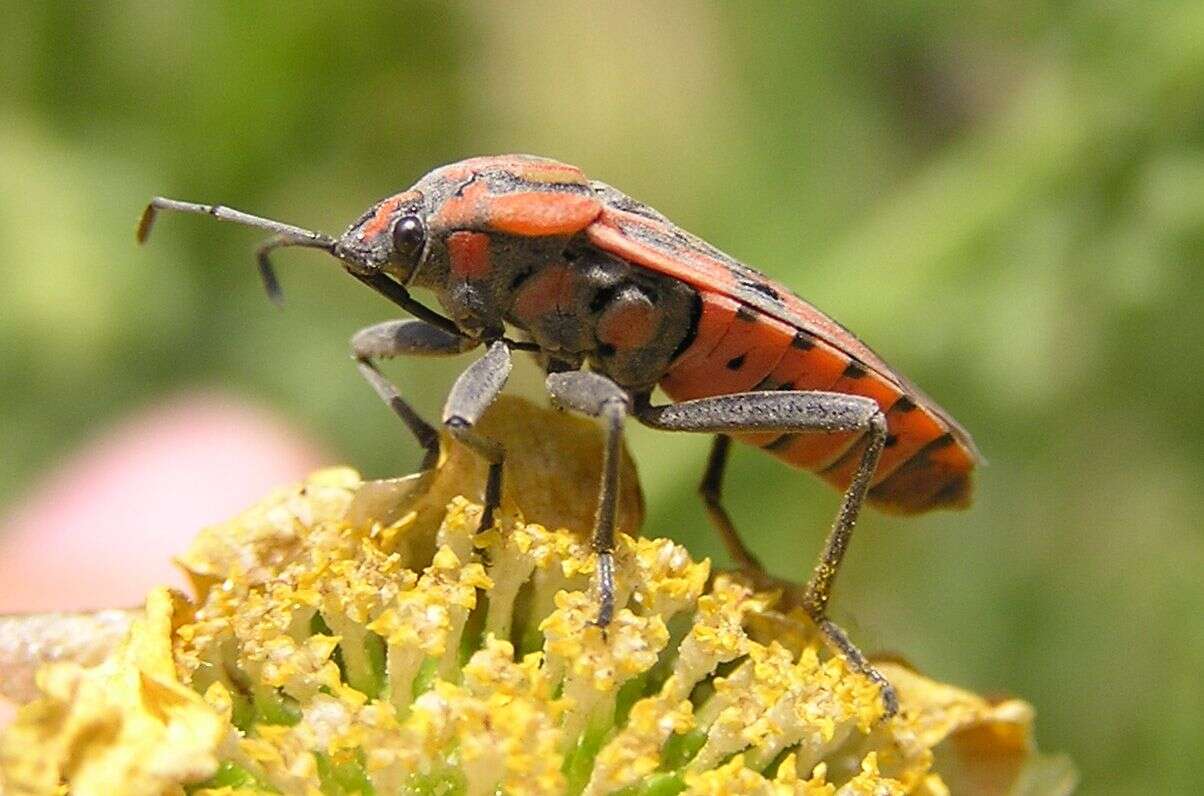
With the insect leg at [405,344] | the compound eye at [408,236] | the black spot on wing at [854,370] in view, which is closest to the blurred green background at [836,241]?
the black spot on wing at [854,370]

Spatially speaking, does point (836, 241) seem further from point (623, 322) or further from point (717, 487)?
point (623, 322)

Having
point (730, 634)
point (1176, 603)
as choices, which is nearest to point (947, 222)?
point (1176, 603)

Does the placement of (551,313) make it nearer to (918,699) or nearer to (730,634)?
(730,634)

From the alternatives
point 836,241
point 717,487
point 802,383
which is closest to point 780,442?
point 802,383

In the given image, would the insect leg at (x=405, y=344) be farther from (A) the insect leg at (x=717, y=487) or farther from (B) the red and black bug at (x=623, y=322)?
(A) the insect leg at (x=717, y=487)

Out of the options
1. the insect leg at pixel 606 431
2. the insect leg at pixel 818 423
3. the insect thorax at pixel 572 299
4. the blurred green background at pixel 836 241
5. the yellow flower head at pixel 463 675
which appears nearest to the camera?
the yellow flower head at pixel 463 675

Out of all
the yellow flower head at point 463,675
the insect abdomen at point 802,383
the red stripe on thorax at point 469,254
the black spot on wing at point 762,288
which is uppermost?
the black spot on wing at point 762,288

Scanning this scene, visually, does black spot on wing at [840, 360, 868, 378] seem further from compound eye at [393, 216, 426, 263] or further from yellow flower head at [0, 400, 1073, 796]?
compound eye at [393, 216, 426, 263]
